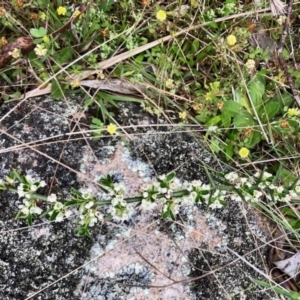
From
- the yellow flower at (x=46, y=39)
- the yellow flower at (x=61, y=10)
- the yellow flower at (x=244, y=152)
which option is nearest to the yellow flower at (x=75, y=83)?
the yellow flower at (x=46, y=39)

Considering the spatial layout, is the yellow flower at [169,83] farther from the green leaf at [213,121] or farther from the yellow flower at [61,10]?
the yellow flower at [61,10]

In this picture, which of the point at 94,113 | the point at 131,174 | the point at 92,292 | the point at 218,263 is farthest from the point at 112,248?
the point at 94,113

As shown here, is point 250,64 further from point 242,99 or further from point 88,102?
point 88,102

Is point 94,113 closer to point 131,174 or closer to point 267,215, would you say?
point 131,174

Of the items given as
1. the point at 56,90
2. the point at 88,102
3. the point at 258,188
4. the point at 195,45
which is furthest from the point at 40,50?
the point at 258,188

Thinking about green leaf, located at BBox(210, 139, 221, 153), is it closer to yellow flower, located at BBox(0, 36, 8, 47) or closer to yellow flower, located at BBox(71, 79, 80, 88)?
yellow flower, located at BBox(71, 79, 80, 88)
